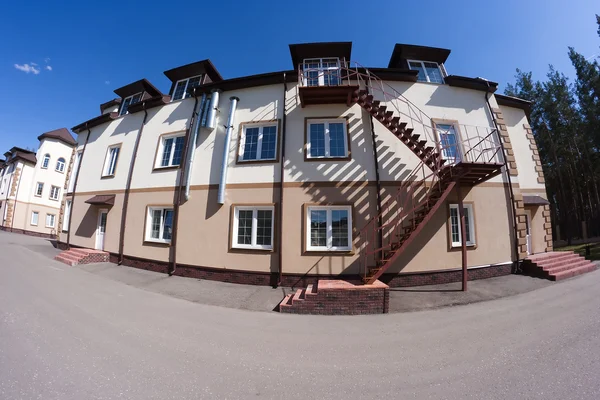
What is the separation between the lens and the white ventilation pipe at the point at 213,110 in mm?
9641

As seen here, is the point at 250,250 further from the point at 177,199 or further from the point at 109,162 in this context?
the point at 109,162

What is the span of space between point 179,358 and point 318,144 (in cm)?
778

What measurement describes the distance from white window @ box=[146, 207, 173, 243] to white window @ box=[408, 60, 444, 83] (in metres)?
13.1

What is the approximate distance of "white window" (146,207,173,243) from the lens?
976 cm

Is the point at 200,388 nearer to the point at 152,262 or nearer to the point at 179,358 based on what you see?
the point at 179,358

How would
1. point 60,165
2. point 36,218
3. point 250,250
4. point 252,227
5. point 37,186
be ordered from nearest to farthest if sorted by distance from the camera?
1. point 250,250
2. point 252,227
3. point 36,218
4. point 37,186
5. point 60,165

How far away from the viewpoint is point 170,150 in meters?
10.8

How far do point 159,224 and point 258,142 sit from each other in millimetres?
5867

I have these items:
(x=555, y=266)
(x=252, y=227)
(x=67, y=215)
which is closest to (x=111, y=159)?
(x=67, y=215)

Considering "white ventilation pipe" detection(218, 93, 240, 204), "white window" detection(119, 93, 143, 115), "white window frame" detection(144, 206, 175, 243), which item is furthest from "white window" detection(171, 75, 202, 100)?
"white window frame" detection(144, 206, 175, 243)

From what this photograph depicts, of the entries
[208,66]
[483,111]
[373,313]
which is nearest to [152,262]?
[373,313]

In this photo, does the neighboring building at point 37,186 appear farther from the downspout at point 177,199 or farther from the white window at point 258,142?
the white window at point 258,142

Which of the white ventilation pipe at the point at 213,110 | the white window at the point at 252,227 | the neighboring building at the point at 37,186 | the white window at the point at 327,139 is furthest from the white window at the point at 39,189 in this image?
the white window at the point at 327,139

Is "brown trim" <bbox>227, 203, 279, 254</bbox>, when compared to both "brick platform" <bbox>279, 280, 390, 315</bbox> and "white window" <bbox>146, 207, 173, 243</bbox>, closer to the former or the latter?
"brick platform" <bbox>279, 280, 390, 315</bbox>
